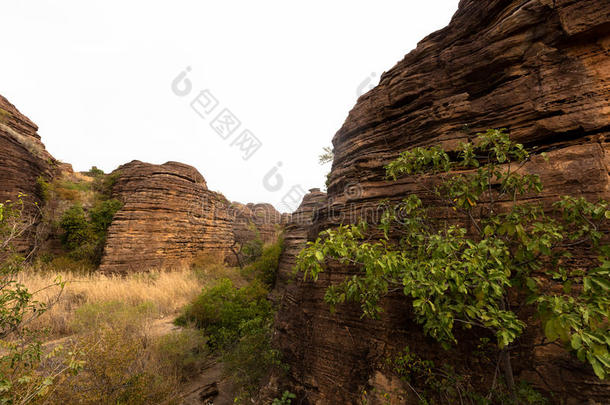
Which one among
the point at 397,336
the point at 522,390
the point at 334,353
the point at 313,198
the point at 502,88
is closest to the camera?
the point at 522,390

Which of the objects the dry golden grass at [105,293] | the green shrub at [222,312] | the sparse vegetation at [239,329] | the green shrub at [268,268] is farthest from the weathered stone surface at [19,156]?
the green shrub at [268,268]

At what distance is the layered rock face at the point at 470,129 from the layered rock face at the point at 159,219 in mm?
10680

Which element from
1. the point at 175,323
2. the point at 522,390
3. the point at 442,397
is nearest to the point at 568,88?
the point at 522,390

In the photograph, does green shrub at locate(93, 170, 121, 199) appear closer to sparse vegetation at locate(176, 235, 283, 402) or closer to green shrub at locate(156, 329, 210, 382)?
sparse vegetation at locate(176, 235, 283, 402)

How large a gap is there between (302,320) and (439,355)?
2350mm

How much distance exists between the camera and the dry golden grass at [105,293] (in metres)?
5.81

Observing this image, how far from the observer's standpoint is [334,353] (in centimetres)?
354

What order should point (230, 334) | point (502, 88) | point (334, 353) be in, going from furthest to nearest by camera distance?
point (230, 334), point (334, 353), point (502, 88)

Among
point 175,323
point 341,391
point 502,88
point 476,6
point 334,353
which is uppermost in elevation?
point 476,6

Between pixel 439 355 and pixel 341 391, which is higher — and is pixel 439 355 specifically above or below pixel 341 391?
above

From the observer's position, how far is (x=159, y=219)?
12.3 meters

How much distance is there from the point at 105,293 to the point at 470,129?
1204cm

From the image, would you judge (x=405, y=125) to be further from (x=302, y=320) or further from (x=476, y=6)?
(x=302, y=320)

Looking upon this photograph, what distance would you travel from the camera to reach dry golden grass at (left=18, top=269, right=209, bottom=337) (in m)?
5.81
